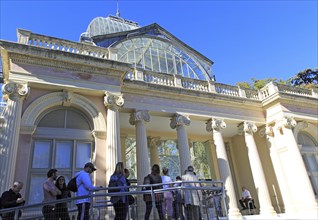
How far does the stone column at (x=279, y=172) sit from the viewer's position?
12.0 m

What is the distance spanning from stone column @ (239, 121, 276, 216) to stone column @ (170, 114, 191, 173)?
3.53 m

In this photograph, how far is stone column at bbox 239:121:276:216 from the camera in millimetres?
11484

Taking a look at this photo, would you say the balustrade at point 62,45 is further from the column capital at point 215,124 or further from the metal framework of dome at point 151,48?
the column capital at point 215,124

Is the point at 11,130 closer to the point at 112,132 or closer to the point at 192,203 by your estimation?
the point at 112,132

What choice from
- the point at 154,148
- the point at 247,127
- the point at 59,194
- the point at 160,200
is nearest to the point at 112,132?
the point at 160,200

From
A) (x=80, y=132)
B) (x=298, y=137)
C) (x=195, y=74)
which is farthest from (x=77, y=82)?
(x=298, y=137)

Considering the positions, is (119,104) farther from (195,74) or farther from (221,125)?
(195,74)

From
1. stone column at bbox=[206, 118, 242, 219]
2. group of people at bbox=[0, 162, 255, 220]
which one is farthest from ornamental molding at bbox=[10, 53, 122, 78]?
stone column at bbox=[206, 118, 242, 219]

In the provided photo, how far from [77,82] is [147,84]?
3103 millimetres

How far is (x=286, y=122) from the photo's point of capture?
12891 mm

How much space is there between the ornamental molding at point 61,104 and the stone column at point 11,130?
1.09 ft

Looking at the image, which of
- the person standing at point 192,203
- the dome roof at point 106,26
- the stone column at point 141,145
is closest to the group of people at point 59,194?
the person standing at point 192,203

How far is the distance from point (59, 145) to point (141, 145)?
307 centimetres

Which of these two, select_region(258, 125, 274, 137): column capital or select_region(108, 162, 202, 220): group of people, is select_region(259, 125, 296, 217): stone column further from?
select_region(108, 162, 202, 220): group of people
